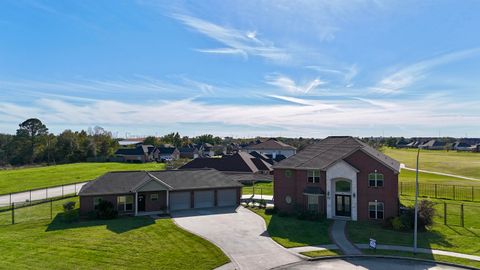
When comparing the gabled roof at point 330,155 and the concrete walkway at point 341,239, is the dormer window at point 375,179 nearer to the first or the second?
the gabled roof at point 330,155

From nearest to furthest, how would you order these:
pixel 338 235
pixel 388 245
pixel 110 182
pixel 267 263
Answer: pixel 267 263
pixel 388 245
pixel 338 235
pixel 110 182

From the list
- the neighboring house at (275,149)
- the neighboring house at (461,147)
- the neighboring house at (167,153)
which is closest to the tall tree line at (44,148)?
the neighboring house at (167,153)

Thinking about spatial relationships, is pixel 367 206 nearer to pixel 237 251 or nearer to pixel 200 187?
pixel 237 251

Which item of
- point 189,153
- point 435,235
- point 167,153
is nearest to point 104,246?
point 435,235

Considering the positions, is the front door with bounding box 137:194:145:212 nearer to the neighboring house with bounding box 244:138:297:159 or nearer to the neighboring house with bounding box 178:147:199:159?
the neighboring house with bounding box 244:138:297:159

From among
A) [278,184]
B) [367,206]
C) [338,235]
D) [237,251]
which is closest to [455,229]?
[367,206]

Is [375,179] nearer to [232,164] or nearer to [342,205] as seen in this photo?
[342,205]

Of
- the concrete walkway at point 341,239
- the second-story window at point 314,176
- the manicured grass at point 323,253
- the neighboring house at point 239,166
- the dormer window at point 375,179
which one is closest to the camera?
the manicured grass at point 323,253
